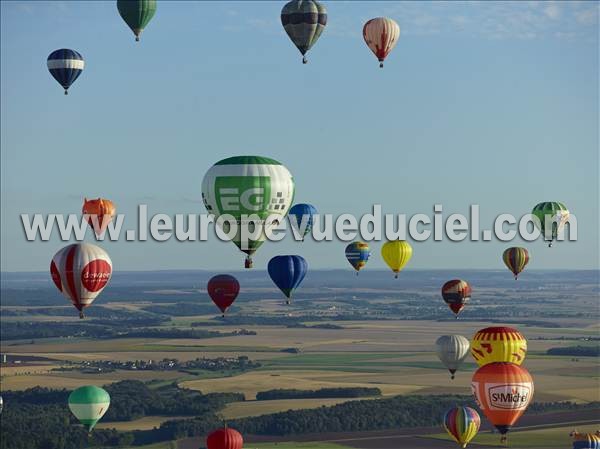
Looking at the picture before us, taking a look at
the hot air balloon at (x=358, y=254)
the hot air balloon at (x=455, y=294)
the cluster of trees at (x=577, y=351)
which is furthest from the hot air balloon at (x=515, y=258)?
the cluster of trees at (x=577, y=351)

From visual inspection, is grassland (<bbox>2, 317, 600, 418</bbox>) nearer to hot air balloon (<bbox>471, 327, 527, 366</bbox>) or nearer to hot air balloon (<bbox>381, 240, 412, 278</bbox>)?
hot air balloon (<bbox>381, 240, 412, 278</bbox>)

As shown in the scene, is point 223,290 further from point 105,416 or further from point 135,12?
point 105,416

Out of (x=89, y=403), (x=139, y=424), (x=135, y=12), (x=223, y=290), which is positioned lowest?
(x=139, y=424)

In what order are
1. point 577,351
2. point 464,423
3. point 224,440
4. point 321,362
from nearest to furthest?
point 224,440, point 464,423, point 321,362, point 577,351

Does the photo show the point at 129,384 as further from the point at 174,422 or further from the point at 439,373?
the point at 439,373

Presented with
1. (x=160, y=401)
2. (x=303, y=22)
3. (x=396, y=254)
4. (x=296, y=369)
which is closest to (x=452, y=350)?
(x=396, y=254)

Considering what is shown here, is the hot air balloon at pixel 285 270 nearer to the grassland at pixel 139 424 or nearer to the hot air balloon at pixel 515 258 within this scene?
the hot air balloon at pixel 515 258

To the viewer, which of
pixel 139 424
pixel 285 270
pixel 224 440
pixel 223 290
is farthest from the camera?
pixel 139 424
